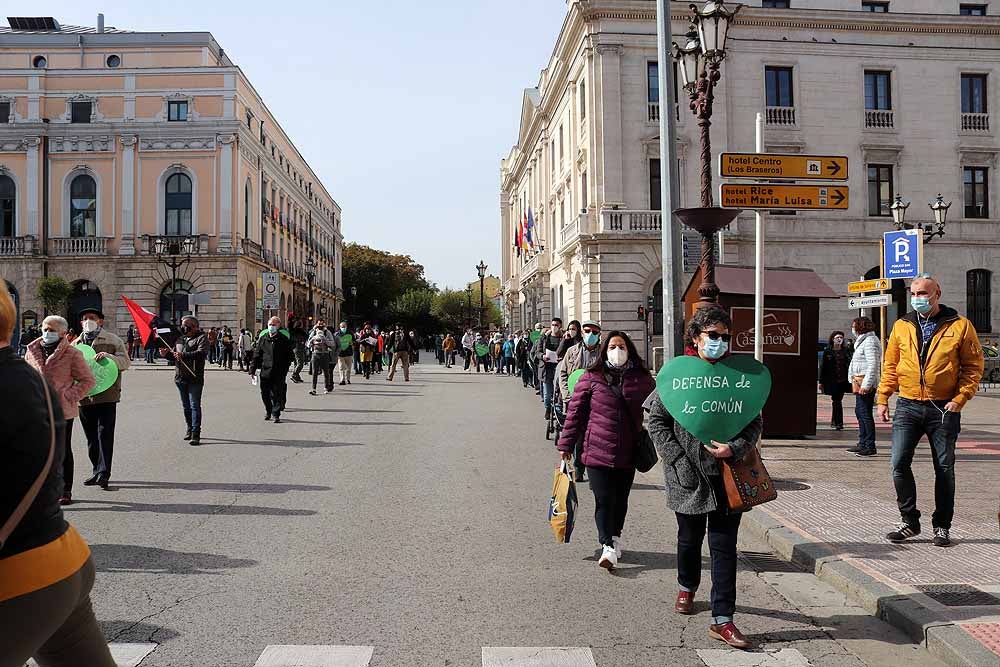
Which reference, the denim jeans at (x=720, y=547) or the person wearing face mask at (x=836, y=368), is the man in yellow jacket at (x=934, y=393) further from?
the person wearing face mask at (x=836, y=368)

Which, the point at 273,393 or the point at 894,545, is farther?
the point at 273,393

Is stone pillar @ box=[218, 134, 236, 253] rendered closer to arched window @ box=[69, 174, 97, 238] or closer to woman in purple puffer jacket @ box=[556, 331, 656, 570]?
arched window @ box=[69, 174, 97, 238]

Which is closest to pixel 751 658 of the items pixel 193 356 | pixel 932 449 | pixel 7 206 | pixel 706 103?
pixel 932 449

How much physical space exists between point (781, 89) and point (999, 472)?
29397 mm

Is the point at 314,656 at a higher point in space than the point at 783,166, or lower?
lower

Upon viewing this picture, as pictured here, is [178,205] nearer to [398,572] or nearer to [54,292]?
[54,292]

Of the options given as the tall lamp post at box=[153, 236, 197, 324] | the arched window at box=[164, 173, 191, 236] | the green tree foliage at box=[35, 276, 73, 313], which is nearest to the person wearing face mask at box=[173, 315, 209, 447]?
the tall lamp post at box=[153, 236, 197, 324]

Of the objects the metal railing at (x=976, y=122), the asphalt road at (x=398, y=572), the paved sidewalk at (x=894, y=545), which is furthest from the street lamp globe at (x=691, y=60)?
the metal railing at (x=976, y=122)

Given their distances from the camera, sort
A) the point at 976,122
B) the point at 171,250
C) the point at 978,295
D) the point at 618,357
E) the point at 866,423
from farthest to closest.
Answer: the point at 171,250 → the point at 976,122 → the point at 978,295 → the point at 866,423 → the point at 618,357

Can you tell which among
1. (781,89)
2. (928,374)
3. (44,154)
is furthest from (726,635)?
(44,154)

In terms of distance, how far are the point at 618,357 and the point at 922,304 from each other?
2301 millimetres

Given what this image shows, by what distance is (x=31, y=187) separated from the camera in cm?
4816

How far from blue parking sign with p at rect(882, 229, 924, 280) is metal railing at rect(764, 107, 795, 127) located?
2369 cm

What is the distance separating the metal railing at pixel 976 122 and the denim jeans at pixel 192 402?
35180 mm
